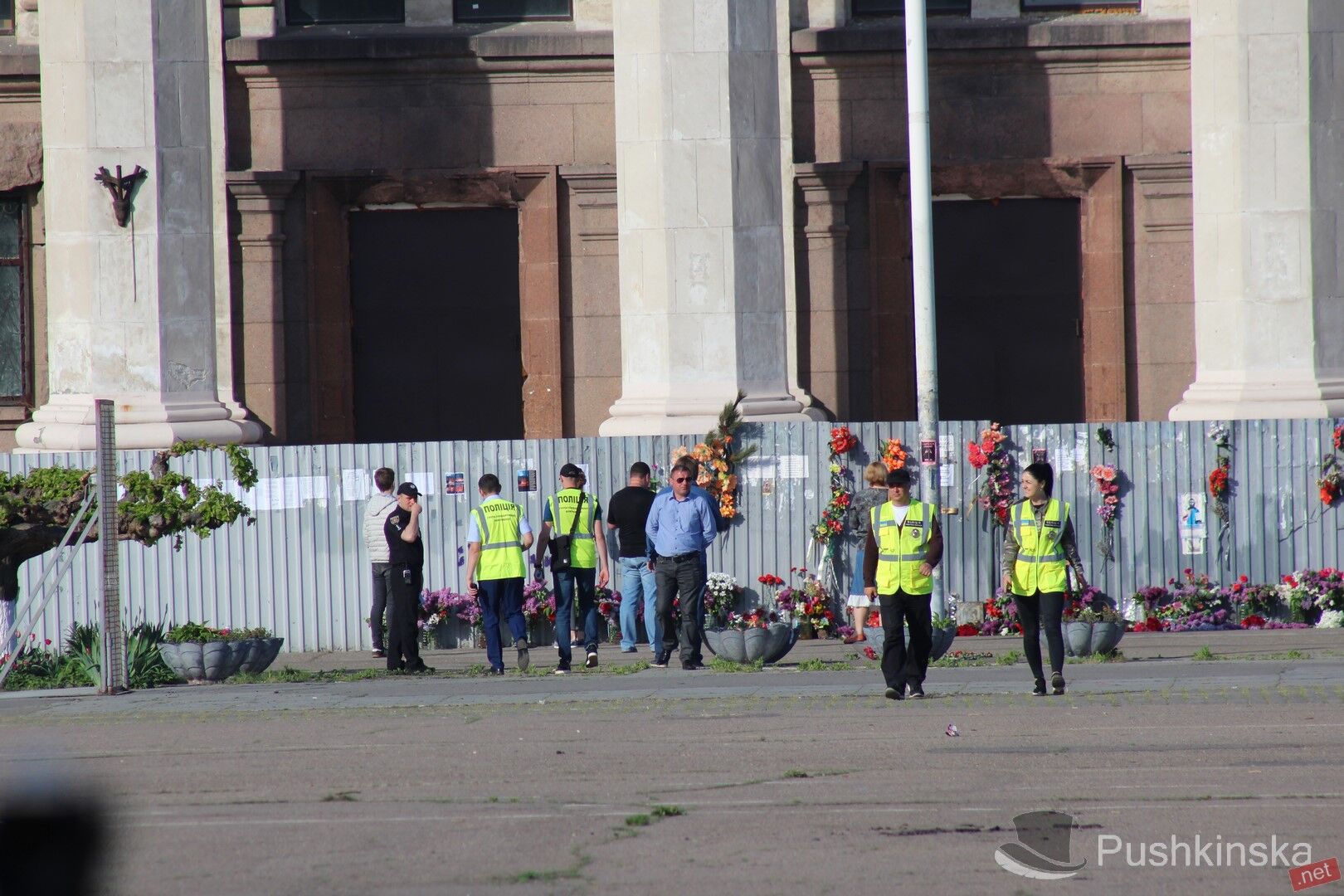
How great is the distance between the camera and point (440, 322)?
23625mm

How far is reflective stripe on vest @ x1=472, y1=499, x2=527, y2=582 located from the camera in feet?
51.1

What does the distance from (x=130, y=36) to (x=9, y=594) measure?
731cm

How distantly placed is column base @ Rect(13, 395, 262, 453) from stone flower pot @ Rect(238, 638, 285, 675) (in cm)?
435

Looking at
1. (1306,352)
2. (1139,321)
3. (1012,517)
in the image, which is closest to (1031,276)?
(1139,321)

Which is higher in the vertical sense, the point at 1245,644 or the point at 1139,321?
the point at 1139,321

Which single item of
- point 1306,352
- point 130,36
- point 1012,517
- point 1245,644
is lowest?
point 1245,644

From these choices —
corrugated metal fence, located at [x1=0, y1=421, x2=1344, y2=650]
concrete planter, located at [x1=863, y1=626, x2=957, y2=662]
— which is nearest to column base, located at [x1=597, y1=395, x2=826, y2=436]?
corrugated metal fence, located at [x1=0, y1=421, x2=1344, y2=650]

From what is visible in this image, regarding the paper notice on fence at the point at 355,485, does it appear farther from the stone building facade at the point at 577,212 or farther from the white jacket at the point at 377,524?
the stone building facade at the point at 577,212

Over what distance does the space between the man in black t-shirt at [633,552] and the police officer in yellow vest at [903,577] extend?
4.25 metres

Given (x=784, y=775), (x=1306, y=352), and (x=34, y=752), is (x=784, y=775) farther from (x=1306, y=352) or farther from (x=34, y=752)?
(x=1306, y=352)

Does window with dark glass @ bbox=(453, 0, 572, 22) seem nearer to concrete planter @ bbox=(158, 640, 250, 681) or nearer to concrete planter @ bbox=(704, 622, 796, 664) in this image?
concrete planter @ bbox=(158, 640, 250, 681)

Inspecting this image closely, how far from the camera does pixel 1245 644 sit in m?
16.8

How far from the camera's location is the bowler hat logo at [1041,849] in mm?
6969

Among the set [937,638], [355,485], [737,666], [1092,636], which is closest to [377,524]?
[355,485]
